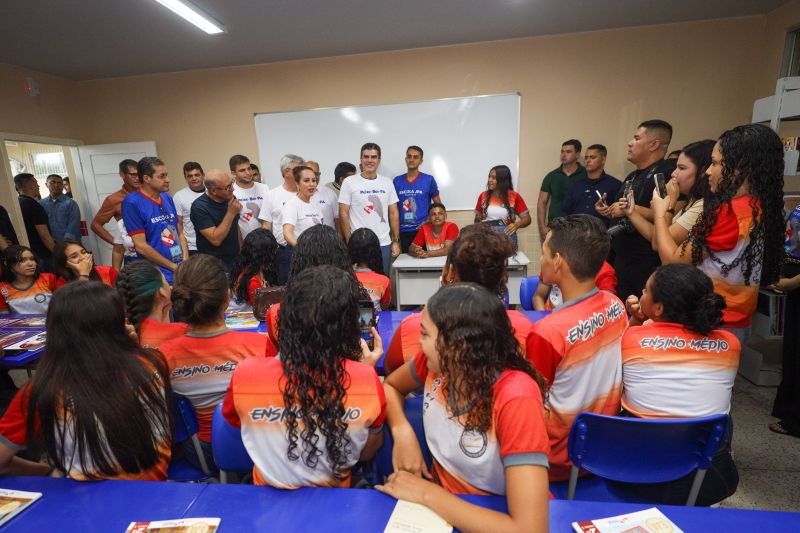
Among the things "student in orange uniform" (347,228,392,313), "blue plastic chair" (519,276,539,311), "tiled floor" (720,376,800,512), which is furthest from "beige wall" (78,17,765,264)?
"student in orange uniform" (347,228,392,313)

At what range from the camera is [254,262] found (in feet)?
7.58

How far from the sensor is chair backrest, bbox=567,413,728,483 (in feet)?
3.48

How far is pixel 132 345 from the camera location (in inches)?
46.5

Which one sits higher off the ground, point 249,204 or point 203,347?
point 249,204

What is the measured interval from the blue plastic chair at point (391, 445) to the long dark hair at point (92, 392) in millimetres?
654

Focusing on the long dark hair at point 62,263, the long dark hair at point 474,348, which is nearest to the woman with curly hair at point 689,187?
the long dark hair at point 474,348

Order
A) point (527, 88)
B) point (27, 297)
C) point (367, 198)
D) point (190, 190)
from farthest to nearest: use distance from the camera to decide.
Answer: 1. point (527, 88)
2. point (190, 190)
3. point (367, 198)
4. point (27, 297)

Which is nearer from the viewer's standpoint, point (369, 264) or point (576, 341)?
point (576, 341)

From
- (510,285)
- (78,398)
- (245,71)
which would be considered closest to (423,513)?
(78,398)

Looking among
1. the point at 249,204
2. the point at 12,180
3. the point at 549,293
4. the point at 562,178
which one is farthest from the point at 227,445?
the point at 12,180

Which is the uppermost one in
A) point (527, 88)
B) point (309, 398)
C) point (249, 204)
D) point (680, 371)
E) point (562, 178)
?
point (527, 88)

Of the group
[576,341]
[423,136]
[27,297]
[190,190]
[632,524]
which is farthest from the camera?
[423,136]

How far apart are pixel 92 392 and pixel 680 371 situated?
171cm

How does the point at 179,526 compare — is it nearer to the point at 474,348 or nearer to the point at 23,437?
the point at 23,437
